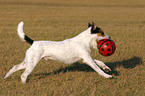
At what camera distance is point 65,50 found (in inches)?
235

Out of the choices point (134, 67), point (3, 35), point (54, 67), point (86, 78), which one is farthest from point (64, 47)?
point (3, 35)

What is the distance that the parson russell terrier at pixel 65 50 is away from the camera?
5.67 m

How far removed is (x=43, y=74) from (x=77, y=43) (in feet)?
5.47

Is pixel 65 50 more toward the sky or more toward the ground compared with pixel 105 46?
more toward the ground

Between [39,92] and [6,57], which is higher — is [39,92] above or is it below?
above

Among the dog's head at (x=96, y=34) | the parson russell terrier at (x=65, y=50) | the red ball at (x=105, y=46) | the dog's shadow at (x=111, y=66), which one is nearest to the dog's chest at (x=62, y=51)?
the parson russell terrier at (x=65, y=50)

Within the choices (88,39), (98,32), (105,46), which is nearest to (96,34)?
(98,32)

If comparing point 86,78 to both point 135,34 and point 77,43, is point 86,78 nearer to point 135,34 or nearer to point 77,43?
point 77,43

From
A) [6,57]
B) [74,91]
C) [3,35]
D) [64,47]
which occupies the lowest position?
[3,35]

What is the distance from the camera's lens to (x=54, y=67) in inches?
296

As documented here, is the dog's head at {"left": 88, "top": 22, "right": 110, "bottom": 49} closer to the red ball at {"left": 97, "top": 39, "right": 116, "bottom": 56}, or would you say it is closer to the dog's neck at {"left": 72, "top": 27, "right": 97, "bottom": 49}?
the dog's neck at {"left": 72, "top": 27, "right": 97, "bottom": 49}

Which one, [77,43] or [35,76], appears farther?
[35,76]

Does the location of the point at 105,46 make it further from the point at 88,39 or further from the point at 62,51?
the point at 62,51

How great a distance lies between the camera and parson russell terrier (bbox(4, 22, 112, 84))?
567 centimetres
